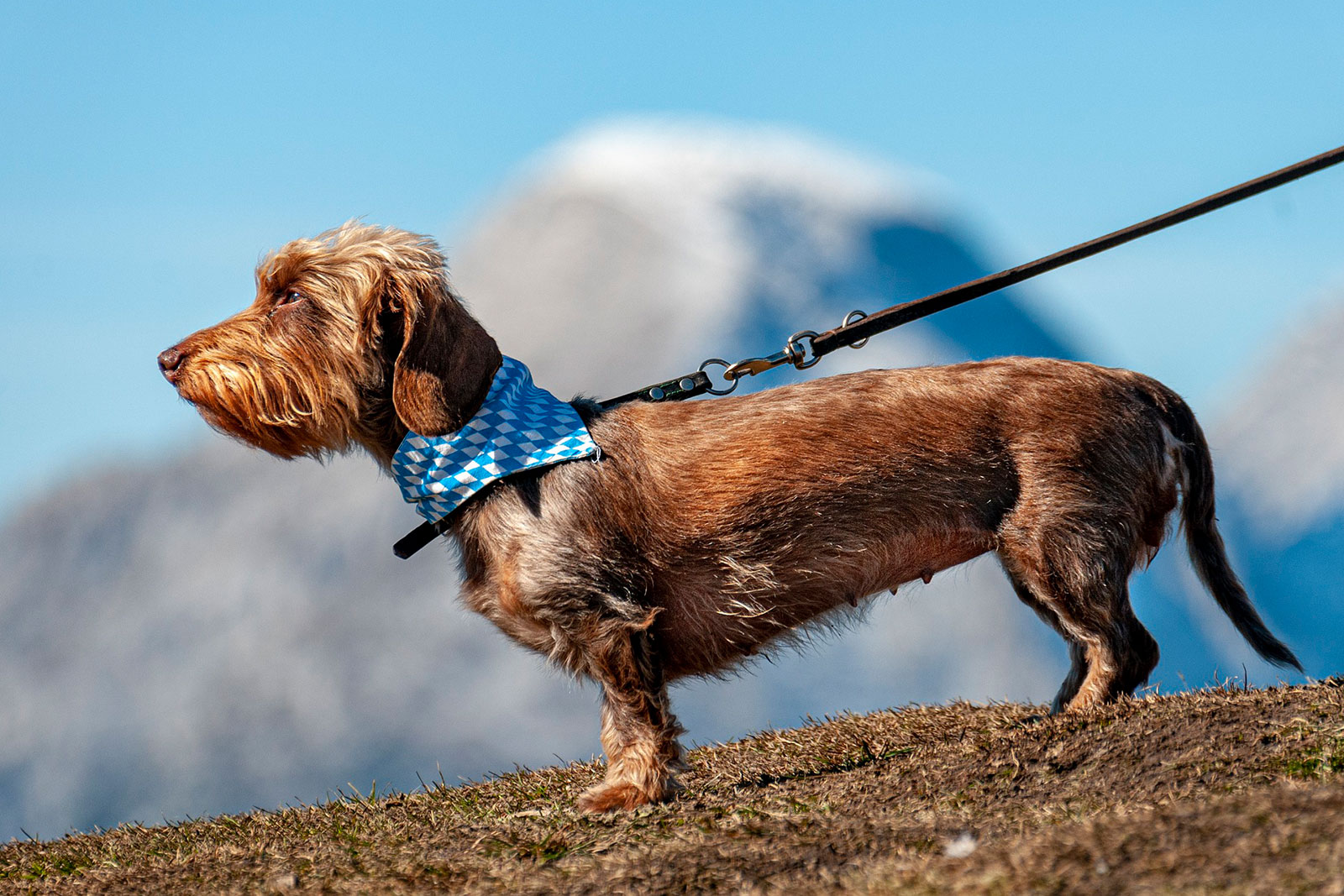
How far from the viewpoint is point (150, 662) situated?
48781 millimetres

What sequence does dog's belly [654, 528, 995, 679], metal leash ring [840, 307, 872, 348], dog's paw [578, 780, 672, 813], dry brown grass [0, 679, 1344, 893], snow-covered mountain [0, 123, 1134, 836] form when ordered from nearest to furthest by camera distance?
1. dry brown grass [0, 679, 1344, 893]
2. dog's paw [578, 780, 672, 813]
3. dog's belly [654, 528, 995, 679]
4. metal leash ring [840, 307, 872, 348]
5. snow-covered mountain [0, 123, 1134, 836]

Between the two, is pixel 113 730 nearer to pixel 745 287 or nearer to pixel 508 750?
pixel 508 750

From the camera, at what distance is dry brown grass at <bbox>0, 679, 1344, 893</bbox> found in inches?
119

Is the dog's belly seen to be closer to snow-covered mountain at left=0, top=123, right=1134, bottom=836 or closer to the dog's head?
the dog's head

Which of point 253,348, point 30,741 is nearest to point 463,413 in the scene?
point 253,348

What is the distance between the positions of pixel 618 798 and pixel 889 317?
2579 millimetres

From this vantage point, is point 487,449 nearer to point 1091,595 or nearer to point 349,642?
point 1091,595

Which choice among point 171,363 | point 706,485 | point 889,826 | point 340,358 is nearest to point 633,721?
point 706,485

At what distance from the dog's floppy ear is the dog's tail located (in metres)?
3.25

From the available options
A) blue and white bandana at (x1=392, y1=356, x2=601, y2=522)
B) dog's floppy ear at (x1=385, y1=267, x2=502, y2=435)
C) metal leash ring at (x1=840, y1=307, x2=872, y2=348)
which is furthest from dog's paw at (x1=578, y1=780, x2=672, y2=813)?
metal leash ring at (x1=840, y1=307, x2=872, y2=348)

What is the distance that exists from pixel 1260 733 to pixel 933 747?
134 centimetres

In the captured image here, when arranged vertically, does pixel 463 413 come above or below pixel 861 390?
above

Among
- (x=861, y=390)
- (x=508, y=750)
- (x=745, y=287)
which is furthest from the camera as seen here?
(x=745, y=287)

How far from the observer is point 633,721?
506 centimetres
